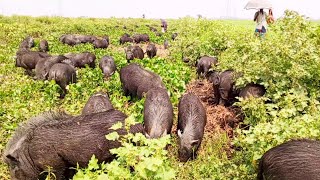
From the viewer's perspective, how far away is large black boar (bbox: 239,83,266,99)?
736 cm

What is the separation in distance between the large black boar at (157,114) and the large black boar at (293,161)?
8.01ft

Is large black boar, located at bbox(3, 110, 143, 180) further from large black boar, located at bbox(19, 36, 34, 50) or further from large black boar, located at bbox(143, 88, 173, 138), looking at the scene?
large black boar, located at bbox(19, 36, 34, 50)

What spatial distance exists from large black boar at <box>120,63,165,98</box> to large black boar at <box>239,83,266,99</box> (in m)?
2.29

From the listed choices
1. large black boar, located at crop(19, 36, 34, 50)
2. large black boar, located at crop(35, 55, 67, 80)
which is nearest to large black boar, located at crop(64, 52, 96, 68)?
large black boar, located at crop(35, 55, 67, 80)

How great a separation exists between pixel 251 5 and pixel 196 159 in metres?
7.25

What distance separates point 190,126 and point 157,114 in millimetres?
736

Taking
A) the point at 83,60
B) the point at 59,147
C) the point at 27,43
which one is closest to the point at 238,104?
the point at 59,147

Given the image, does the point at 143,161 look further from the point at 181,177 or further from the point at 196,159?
the point at 196,159

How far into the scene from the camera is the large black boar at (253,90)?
7363 millimetres

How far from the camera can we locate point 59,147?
5.30m

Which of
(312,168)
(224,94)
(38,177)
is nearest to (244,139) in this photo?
(312,168)

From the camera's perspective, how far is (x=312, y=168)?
402cm

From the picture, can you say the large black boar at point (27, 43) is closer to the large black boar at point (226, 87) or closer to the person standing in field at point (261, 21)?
the person standing in field at point (261, 21)

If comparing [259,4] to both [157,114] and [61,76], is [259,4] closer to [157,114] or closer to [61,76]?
[157,114]
